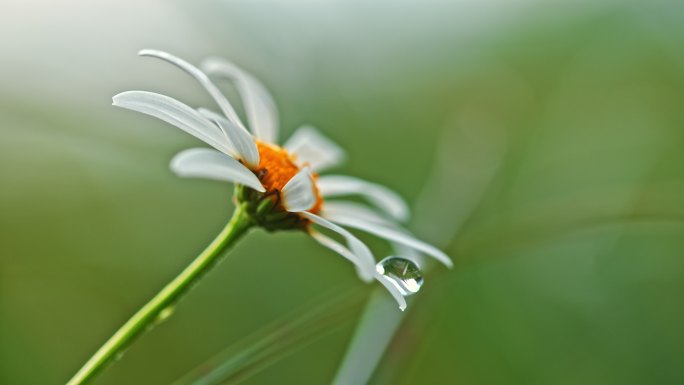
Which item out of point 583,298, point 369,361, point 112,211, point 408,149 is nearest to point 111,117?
point 112,211

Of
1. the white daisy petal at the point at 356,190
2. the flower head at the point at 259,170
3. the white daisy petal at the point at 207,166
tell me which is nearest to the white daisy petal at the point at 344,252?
the flower head at the point at 259,170

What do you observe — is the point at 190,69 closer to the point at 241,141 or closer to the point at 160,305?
the point at 241,141

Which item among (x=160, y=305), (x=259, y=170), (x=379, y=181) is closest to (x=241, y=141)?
(x=259, y=170)

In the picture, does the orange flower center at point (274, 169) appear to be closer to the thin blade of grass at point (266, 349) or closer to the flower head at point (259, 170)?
the flower head at point (259, 170)

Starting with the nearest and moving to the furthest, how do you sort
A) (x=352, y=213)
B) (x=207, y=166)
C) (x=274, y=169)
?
(x=207, y=166) < (x=274, y=169) < (x=352, y=213)

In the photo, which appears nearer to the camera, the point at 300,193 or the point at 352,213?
the point at 300,193

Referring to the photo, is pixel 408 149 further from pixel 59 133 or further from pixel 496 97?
pixel 59 133
